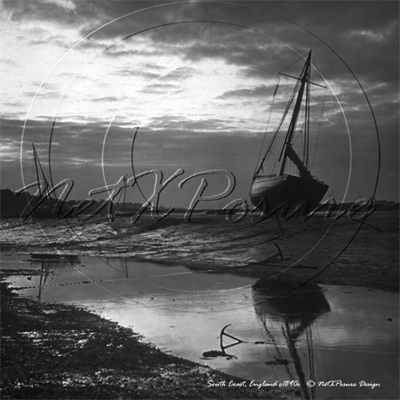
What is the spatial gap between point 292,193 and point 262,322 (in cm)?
4197

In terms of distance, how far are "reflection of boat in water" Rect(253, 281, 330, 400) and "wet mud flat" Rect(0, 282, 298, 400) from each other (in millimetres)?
844

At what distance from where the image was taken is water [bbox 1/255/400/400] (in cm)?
596

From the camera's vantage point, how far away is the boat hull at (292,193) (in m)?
49.7

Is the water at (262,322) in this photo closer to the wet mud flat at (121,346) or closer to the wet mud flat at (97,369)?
the wet mud flat at (97,369)

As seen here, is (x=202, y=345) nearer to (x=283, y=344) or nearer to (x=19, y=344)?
(x=283, y=344)

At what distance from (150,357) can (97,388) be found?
1.38 metres

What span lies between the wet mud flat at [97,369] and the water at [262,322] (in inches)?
17.4

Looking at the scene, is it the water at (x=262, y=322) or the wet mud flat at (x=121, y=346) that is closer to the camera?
the wet mud flat at (x=121, y=346)

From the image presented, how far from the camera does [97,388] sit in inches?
204

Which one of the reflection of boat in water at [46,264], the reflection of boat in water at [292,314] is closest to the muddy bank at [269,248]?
the reflection of boat in water at [292,314]

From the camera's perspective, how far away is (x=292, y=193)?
163 ft

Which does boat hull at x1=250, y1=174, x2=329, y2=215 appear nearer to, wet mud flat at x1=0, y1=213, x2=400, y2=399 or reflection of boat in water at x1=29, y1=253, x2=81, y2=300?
wet mud flat at x1=0, y1=213, x2=400, y2=399

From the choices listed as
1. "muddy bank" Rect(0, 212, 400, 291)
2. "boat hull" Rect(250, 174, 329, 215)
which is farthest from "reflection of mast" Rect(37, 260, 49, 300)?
"boat hull" Rect(250, 174, 329, 215)

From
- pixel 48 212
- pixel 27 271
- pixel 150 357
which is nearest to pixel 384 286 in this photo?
pixel 150 357
